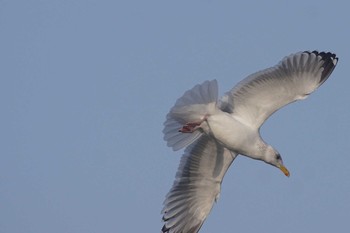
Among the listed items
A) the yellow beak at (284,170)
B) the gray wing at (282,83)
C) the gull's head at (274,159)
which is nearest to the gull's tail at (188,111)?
the gray wing at (282,83)

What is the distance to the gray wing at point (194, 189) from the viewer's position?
1429cm

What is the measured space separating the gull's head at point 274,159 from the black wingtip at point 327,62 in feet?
4.10

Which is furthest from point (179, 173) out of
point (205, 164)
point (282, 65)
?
point (282, 65)

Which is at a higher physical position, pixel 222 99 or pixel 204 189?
pixel 222 99

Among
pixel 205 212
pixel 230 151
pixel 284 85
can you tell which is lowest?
pixel 205 212

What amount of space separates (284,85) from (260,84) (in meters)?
0.34

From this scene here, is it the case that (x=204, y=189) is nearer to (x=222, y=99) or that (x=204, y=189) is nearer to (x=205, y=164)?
(x=205, y=164)

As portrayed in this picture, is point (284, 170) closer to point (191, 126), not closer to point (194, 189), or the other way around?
point (194, 189)

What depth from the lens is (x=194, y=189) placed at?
14.4 m

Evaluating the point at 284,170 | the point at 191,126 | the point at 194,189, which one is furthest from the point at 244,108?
the point at 194,189

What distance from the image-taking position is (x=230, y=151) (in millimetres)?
14188

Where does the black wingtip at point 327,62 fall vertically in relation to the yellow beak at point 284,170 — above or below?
above

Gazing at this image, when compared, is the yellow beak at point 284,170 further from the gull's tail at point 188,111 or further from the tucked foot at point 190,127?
the tucked foot at point 190,127

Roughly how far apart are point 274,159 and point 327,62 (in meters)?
1.63
